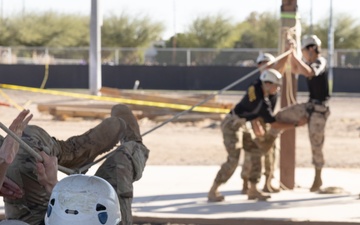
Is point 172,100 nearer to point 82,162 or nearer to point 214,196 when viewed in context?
point 214,196

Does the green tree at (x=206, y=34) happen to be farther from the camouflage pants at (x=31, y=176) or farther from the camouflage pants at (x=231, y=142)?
the camouflage pants at (x=31, y=176)

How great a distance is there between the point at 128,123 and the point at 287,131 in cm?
576

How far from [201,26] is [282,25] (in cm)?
5223

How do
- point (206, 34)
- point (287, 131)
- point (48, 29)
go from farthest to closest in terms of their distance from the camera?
point (48, 29), point (206, 34), point (287, 131)

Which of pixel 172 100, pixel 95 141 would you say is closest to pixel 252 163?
pixel 95 141

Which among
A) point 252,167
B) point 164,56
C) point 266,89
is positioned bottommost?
point 252,167

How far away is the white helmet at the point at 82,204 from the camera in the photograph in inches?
159

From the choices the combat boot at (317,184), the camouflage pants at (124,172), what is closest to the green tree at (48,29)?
the combat boot at (317,184)

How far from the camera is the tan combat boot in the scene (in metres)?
11.0

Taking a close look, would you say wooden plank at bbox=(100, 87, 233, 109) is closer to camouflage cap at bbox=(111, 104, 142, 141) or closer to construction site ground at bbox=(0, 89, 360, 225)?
construction site ground at bbox=(0, 89, 360, 225)

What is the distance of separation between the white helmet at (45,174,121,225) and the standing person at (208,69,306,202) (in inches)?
257

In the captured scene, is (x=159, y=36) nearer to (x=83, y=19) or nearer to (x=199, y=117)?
(x=83, y=19)

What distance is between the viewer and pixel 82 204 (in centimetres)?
407

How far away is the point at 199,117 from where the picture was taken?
23547 millimetres
